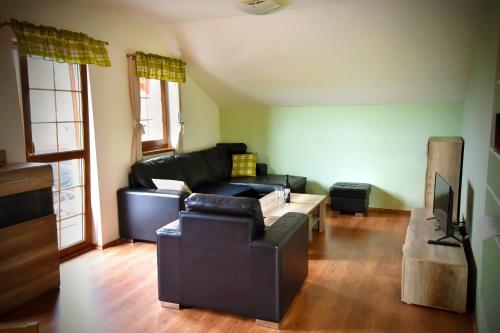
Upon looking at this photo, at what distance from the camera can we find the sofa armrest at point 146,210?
4.10 meters

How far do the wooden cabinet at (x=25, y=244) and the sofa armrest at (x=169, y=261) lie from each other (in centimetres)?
99

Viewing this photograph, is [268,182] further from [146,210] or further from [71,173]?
[71,173]

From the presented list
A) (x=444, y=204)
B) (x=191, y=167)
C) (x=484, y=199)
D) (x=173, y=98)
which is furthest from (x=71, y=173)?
(x=484, y=199)

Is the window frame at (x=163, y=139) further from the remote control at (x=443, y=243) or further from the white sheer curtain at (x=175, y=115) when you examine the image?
the remote control at (x=443, y=243)

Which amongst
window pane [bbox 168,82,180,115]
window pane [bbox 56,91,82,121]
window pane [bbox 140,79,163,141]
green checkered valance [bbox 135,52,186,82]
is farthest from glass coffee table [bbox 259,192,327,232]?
window pane [bbox 56,91,82,121]

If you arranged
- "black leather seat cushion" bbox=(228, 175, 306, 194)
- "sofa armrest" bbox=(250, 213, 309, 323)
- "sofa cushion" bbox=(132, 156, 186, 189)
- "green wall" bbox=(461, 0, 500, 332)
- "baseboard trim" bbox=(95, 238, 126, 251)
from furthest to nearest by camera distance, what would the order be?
"black leather seat cushion" bbox=(228, 175, 306, 194)
"sofa cushion" bbox=(132, 156, 186, 189)
"baseboard trim" bbox=(95, 238, 126, 251)
"sofa armrest" bbox=(250, 213, 309, 323)
"green wall" bbox=(461, 0, 500, 332)

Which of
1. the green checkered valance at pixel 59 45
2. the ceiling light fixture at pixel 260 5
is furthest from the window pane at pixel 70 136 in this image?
the ceiling light fixture at pixel 260 5

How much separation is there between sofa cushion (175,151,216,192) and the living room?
41mm

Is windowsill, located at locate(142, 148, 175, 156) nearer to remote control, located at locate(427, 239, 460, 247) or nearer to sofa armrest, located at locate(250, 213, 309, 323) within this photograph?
sofa armrest, located at locate(250, 213, 309, 323)

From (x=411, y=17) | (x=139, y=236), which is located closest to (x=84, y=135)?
(x=139, y=236)

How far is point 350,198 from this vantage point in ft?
17.3

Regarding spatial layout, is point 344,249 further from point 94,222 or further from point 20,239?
point 20,239

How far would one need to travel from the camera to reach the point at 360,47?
442 centimetres

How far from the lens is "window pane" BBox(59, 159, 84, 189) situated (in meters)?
3.94
